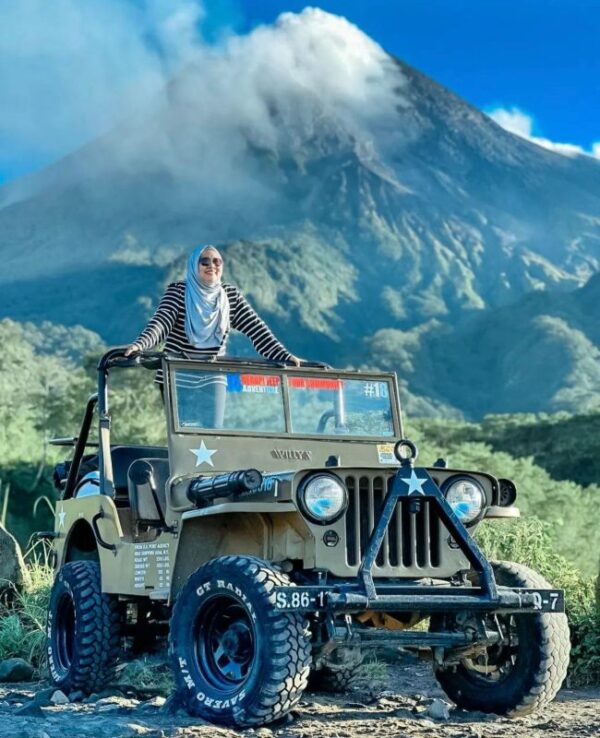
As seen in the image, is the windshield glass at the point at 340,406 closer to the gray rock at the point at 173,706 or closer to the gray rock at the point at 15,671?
the gray rock at the point at 173,706

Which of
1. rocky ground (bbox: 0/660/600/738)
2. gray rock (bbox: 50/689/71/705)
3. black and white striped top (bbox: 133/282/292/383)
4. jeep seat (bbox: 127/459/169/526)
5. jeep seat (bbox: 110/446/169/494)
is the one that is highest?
black and white striped top (bbox: 133/282/292/383)

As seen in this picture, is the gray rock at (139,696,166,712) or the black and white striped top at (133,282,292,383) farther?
the black and white striped top at (133,282,292,383)

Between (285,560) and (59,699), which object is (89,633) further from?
(285,560)

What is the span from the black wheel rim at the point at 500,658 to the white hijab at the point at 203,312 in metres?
2.69

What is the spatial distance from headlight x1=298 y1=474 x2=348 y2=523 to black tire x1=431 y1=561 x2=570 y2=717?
859 millimetres

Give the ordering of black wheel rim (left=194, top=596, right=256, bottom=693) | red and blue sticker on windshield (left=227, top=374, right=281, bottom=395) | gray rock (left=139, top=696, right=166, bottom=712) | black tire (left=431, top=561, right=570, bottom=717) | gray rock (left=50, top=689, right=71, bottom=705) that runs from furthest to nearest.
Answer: red and blue sticker on windshield (left=227, top=374, right=281, bottom=395) < gray rock (left=50, top=689, right=71, bottom=705) < gray rock (left=139, top=696, right=166, bottom=712) < black tire (left=431, top=561, right=570, bottom=717) < black wheel rim (left=194, top=596, right=256, bottom=693)

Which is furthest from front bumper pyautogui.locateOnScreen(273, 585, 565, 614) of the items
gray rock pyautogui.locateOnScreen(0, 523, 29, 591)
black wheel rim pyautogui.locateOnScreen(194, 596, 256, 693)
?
gray rock pyautogui.locateOnScreen(0, 523, 29, 591)

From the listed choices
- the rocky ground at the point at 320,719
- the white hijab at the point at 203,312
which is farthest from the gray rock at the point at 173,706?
the white hijab at the point at 203,312

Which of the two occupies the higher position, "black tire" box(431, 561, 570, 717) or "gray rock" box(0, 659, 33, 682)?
"gray rock" box(0, 659, 33, 682)

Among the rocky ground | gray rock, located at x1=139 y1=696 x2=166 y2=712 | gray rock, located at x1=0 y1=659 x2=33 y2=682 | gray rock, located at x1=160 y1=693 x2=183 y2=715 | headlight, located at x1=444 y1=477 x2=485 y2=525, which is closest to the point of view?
the rocky ground

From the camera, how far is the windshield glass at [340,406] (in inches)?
341

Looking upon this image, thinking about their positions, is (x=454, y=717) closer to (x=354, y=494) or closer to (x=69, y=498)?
(x=354, y=494)

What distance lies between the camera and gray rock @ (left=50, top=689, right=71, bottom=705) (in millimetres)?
8281

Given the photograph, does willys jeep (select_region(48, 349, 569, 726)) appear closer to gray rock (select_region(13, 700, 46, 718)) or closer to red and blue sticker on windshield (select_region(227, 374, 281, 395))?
red and blue sticker on windshield (select_region(227, 374, 281, 395))
